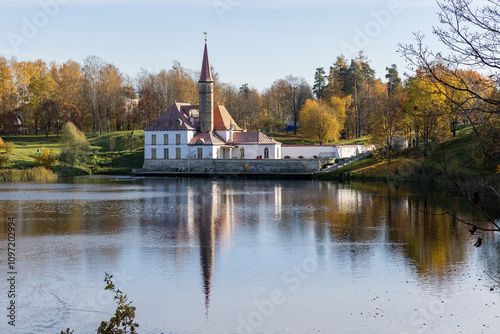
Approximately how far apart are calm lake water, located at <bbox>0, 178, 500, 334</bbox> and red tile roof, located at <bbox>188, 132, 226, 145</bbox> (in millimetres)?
37440

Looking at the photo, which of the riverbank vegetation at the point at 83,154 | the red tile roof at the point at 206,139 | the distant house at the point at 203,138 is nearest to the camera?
the riverbank vegetation at the point at 83,154

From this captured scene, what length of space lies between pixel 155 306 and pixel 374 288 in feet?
22.6

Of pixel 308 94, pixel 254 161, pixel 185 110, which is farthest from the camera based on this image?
pixel 308 94

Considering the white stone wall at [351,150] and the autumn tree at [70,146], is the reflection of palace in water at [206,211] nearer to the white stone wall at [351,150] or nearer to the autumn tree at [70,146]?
the white stone wall at [351,150]

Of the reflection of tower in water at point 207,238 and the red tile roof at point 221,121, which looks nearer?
the reflection of tower in water at point 207,238

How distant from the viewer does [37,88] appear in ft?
325

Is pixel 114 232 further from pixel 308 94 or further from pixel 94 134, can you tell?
pixel 308 94

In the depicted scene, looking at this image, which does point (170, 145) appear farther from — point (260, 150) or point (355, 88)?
point (355, 88)

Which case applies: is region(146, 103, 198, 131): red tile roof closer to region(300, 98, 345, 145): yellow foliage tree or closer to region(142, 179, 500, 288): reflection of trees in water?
region(300, 98, 345, 145): yellow foliage tree

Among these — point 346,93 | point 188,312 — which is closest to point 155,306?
point 188,312

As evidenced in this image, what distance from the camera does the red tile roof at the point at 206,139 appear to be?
7544cm

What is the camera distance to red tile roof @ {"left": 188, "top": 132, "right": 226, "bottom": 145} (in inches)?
2970

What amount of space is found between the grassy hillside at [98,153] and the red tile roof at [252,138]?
1466 centimetres

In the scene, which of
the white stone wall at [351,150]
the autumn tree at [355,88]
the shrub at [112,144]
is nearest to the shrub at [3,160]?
the shrub at [112,144]
